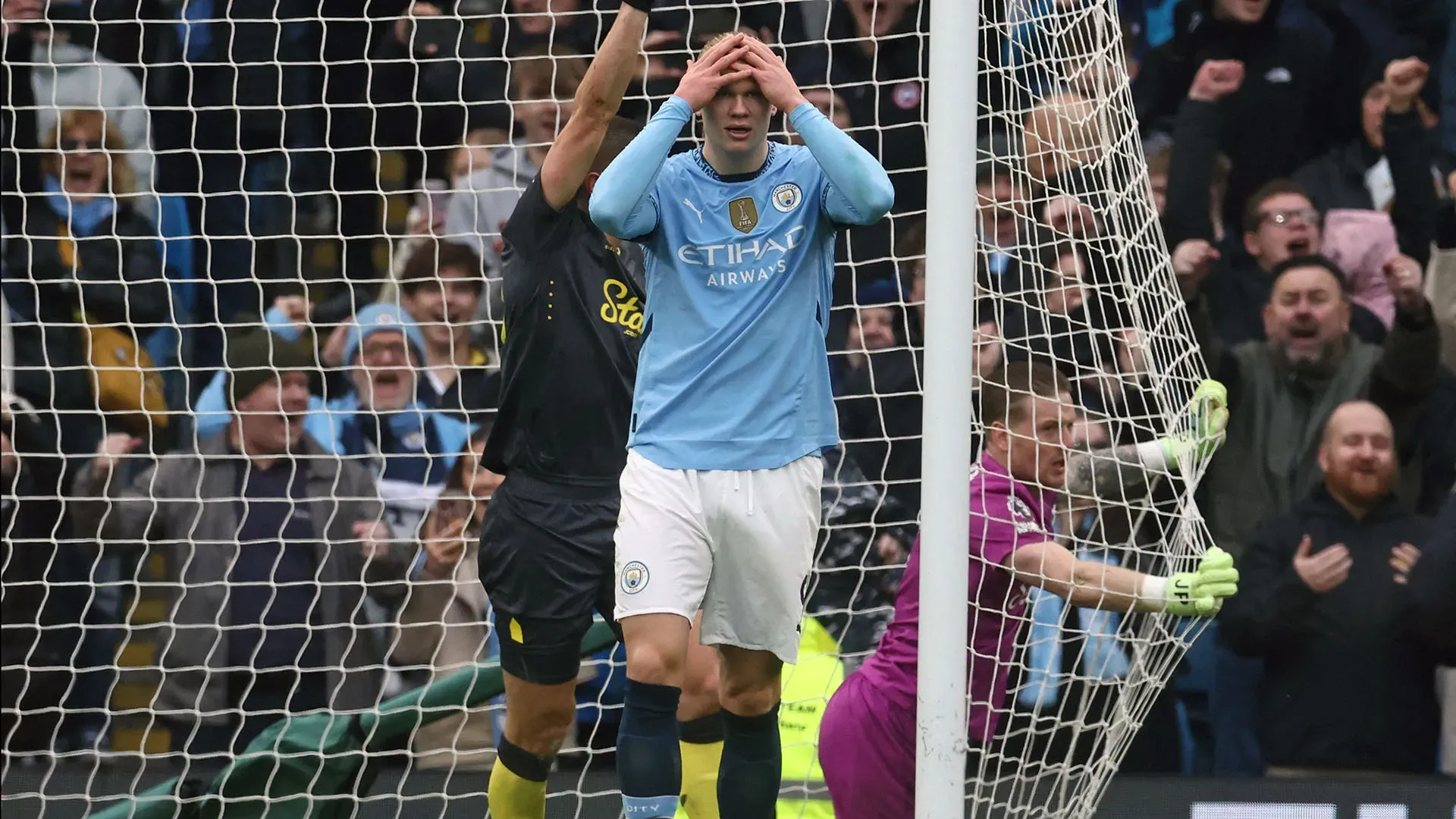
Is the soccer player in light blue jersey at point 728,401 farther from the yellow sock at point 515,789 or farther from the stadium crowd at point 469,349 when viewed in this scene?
the stadium crowd at point 469,349

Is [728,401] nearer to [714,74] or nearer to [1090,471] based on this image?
[714,74]

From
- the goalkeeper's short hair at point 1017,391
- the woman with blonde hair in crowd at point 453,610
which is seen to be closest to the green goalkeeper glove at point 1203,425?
the goalkeeper's short hair at point 1017,391

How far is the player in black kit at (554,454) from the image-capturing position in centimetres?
429

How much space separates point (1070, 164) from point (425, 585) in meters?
2.38

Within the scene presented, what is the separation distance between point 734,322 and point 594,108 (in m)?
0.62

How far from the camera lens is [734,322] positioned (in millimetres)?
3590

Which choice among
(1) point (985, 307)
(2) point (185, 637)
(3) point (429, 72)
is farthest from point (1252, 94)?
(2) point (185, 637)

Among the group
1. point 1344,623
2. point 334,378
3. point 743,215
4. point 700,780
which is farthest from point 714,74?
point 1344,623

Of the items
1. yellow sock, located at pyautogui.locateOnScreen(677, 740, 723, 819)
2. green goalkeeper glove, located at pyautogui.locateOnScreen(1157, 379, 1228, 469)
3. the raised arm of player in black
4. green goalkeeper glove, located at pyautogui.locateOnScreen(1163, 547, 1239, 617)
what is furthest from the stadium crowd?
green goalkeeper glove, located at pyautogui.locateOnScreen(1163, 547, 1239, 617)

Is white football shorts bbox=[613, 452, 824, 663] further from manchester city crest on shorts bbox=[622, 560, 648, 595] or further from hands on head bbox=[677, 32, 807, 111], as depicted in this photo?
hands on head bbox=[677, 32, 807, 111]

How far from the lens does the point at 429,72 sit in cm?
588

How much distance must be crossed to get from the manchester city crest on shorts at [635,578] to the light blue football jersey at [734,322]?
209mm

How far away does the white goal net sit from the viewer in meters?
5.17

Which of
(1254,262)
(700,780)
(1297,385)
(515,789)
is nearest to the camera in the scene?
(700,780)
